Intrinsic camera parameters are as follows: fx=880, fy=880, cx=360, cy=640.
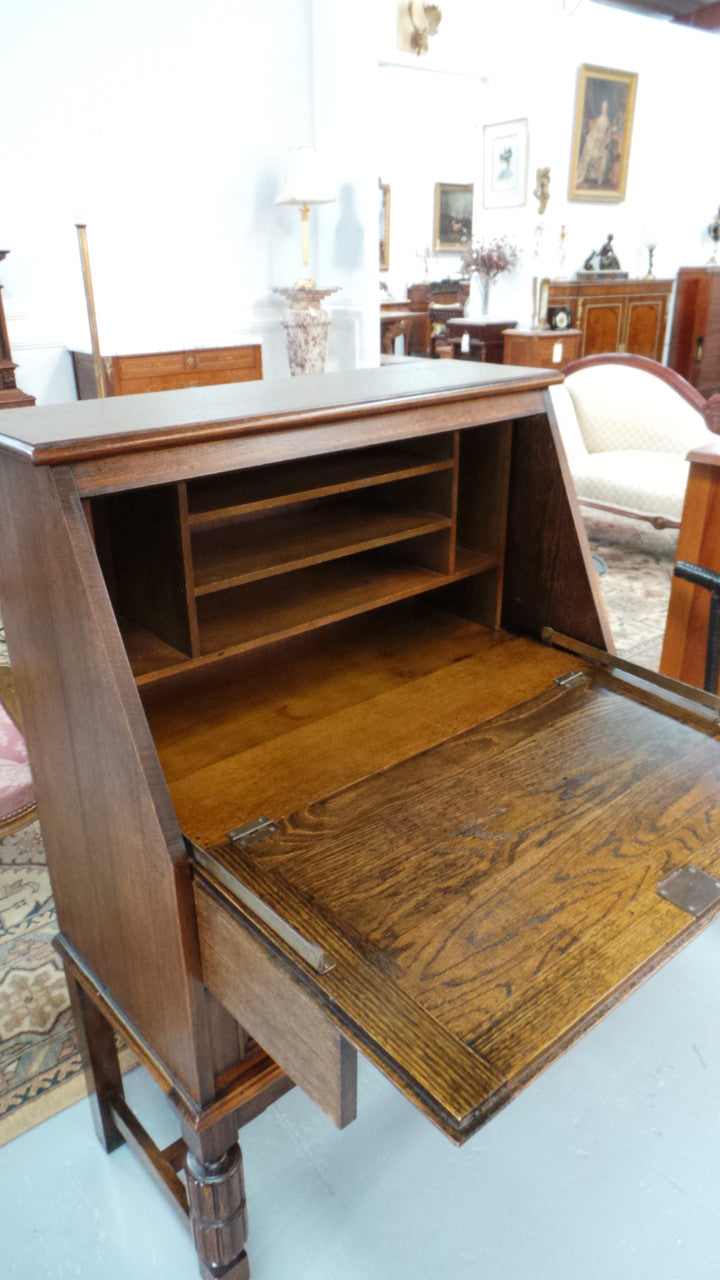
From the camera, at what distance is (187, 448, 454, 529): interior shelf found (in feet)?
3.96

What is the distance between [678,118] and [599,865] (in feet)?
29.1

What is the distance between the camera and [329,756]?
48.9 inches

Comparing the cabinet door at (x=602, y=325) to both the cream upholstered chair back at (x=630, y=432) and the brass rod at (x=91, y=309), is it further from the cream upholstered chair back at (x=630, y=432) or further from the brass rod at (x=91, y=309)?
the brass rod at (x=91, y=309)

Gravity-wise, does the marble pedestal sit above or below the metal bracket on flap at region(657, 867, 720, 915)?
above

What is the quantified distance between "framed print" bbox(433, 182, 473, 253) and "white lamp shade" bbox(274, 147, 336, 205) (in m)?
6.65

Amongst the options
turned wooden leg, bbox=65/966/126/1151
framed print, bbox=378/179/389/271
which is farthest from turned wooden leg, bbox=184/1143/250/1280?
framed print, bbox=378/179/389/271

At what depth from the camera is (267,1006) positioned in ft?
3.00

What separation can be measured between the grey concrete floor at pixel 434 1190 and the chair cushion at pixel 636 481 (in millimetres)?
2767

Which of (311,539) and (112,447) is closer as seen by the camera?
(112,447)

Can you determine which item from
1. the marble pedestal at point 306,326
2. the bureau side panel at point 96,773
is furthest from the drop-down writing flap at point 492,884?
the marble pedestal at point 306,326

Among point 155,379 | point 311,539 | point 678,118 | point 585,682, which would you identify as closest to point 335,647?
point 311,539

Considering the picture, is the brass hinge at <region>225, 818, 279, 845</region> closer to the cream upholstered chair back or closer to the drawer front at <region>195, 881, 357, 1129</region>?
the drawer front at <region>195, 881, 357, 1129</region>

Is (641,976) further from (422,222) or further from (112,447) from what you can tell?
(422,222)

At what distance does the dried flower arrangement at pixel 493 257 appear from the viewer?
705 centimetres
